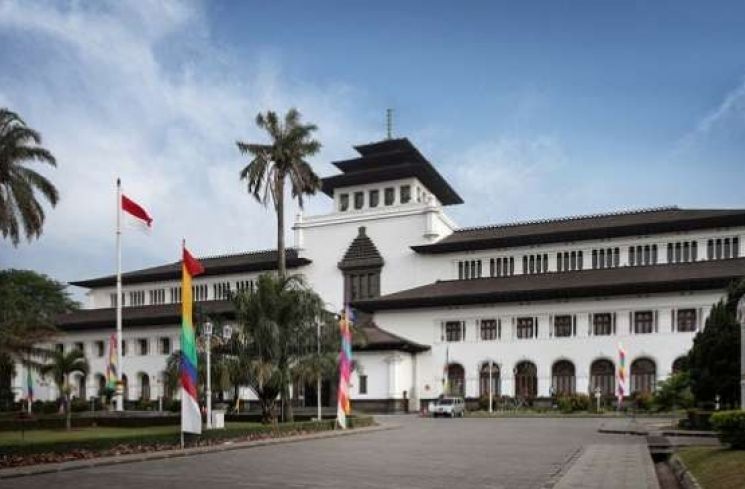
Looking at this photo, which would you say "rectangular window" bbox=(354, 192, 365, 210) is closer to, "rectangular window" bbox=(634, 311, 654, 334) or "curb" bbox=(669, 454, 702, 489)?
"rectangular window" bbox=(634, 311, 654, 334)

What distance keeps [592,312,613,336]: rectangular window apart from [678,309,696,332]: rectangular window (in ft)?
15.2

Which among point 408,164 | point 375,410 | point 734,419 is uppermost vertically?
point 408,164

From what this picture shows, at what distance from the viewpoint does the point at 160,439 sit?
23922 mm

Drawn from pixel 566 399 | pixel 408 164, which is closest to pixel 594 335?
pixel 566 399

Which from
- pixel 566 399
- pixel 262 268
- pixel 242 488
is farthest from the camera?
pixel 262 268

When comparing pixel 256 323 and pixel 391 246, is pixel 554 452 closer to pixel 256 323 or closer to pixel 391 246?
pixel 256 323

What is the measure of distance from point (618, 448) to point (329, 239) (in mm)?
50801

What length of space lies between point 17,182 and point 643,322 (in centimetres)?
4067

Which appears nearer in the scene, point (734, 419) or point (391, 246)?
point (734, 419)

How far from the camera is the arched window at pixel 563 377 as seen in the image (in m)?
59.0

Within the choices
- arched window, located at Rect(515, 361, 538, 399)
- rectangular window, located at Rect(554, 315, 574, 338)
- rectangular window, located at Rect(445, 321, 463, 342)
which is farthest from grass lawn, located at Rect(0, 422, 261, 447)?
rectangular window, located at Rect(554, 315, 574, 338)

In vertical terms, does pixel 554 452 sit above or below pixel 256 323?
below

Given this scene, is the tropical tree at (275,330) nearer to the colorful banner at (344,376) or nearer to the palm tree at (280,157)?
the colorful banner at (344,376)

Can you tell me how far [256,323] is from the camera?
113ft
